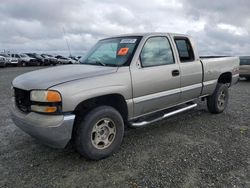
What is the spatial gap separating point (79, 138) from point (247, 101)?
6248 mm

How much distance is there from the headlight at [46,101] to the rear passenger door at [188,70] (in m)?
2.46

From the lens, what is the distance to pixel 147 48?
152 inches

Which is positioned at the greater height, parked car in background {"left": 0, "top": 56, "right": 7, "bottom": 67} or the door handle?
parked car in background {"left": 0, "top": 56, "right": 7, "bottom": 67}

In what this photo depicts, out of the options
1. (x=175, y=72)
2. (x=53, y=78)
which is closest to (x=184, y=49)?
(x=175, y=72)

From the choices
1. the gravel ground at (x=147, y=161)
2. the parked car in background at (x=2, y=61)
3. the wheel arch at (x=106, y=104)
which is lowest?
the gravel ground at (x=147, y=161)

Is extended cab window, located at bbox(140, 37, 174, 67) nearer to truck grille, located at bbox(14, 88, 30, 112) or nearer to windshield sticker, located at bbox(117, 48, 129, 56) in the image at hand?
windshield sticker, located at bbox(117, 48, 129, 56)

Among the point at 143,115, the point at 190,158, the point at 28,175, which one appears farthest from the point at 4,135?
the point at 190,158

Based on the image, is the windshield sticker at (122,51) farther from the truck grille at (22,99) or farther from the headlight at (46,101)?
the truck grille at (22,99)

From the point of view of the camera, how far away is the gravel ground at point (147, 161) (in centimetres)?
282

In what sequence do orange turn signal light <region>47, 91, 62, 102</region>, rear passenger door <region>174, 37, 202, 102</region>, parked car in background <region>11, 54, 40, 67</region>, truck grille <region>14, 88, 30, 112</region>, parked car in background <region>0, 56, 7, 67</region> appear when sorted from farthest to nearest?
parked car in background <region>11, 54, 40, 67</region>
parked car in background <region>0, 56, 7, 67</region>
rear passenger door <region>174, 37, 202, 102</region>
truck grille <region>14, 88, 30, 112</region>
orange turn signal light <region>47, 91, 62, 102</region>

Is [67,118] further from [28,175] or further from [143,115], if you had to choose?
[143,115]

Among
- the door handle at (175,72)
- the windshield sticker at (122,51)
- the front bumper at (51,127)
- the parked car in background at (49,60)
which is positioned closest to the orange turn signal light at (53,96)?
the front bumper at (51,127)

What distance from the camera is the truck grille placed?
3055mm

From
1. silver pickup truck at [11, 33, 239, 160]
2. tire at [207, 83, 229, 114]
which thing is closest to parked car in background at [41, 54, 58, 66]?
silver pickup truck at [11, 33, 239, 160]
